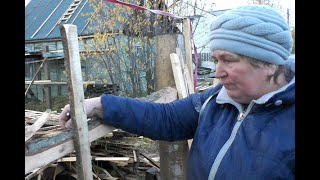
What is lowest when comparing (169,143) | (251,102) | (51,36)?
(169,143)

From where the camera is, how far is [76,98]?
5.33ft

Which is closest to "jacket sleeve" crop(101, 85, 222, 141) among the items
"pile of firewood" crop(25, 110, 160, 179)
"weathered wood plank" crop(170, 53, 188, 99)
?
"weathered wood plank" crop(170, 53, 188, 99)

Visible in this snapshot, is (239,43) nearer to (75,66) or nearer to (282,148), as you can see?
(282,148)

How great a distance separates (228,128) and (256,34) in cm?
46

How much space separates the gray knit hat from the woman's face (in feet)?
0.13

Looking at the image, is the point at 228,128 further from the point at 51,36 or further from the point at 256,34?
the point at 51,36

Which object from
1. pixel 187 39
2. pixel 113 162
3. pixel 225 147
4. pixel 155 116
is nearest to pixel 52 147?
pixel 155 116

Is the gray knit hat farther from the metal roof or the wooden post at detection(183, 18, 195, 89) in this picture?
the metal roof

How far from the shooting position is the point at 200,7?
34.6 ft

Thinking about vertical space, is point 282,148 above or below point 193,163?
above
